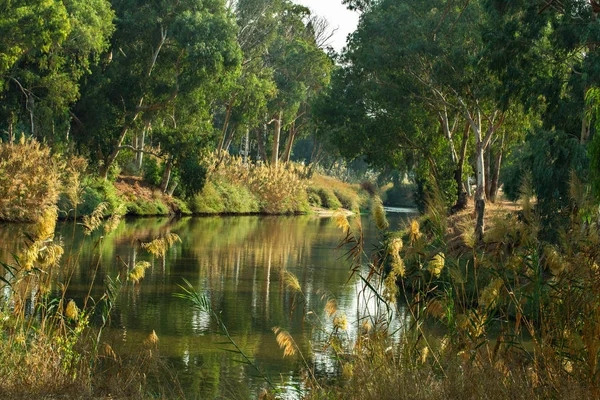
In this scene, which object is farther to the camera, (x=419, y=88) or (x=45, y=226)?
(x=419, y=88)

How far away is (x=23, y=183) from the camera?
98.2 feet

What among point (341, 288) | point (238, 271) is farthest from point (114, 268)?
point (341, 288)

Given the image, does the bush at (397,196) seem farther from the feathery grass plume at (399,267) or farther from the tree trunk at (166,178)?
the feathery grass plume at (399,267)

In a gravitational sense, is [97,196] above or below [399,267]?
below

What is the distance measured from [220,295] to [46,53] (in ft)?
66.5

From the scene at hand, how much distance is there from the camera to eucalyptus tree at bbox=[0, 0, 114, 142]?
102 feet

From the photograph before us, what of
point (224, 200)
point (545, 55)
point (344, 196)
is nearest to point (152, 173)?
point (224, 200)

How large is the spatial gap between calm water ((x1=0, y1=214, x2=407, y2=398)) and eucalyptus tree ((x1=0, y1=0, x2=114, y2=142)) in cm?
566

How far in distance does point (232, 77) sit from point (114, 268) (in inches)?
881

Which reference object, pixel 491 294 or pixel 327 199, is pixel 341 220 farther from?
pixel 327 199

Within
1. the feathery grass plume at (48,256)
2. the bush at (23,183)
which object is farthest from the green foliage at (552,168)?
the bush at (23,183)

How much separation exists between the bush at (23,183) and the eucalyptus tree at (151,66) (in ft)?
29.5

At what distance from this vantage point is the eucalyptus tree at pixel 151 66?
38.6 metres

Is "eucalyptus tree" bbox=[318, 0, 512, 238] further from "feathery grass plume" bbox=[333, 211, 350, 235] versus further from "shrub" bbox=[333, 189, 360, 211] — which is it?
"shrub" bbox=[333, 189, 360, 211]
